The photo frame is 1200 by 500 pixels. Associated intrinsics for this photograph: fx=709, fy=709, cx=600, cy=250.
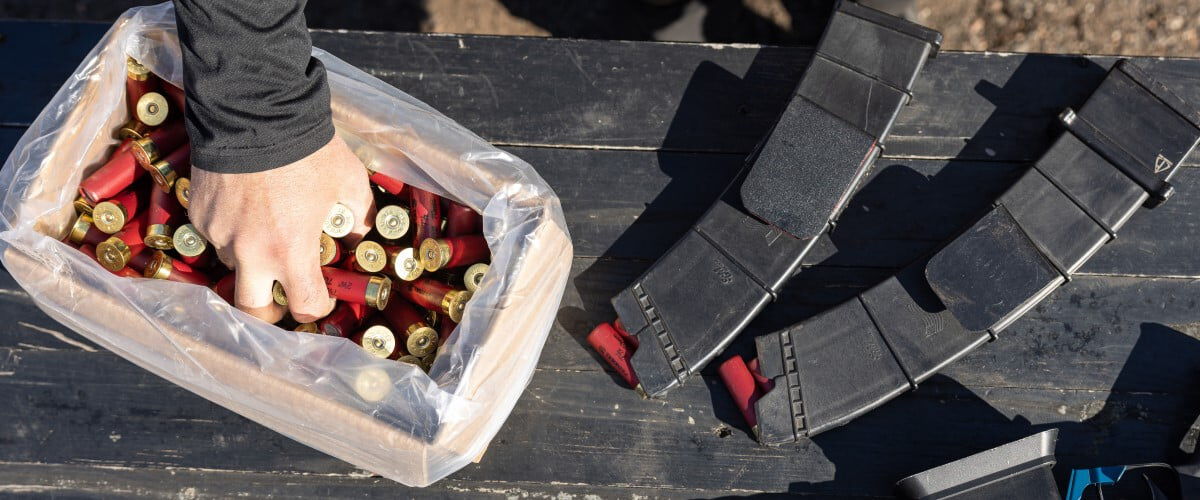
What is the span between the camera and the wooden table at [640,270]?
1.20 m

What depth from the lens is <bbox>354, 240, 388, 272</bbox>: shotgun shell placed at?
1069mm

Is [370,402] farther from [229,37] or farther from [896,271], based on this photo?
[896,271]

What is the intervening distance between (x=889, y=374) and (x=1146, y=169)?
0.53 m

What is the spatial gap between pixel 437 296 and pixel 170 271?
0.40 metres

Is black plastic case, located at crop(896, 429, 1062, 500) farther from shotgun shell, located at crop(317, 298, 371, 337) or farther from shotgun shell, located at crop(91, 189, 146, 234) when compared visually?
shotgun shell, located at crop(91, 189, 146, 234)

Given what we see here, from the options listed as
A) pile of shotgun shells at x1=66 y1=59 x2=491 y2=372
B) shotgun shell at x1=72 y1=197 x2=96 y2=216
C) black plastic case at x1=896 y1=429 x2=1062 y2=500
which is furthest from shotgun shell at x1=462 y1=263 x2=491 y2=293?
black plastic case at x1=896 y1=429 x2=1062 y2=500

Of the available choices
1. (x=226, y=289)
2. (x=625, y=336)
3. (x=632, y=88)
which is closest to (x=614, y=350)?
(x=625, y=336)

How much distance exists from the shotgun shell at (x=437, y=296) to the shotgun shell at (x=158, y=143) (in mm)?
415

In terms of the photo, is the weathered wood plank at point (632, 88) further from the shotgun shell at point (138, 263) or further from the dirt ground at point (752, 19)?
the dirt ground at point (752, 19)

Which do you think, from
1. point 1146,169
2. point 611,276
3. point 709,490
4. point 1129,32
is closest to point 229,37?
point 611,276

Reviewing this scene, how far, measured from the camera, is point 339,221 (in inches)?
42.0

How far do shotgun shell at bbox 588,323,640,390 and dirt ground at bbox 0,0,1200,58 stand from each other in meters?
0.90

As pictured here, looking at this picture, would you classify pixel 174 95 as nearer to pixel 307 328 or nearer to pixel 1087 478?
pixel 307 328

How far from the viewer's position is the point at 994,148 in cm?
123
